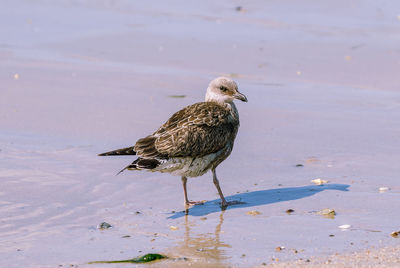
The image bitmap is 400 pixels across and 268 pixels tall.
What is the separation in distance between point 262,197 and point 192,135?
0.94 m

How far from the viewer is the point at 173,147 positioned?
24.1ft

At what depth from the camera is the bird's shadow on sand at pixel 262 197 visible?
7.38 m

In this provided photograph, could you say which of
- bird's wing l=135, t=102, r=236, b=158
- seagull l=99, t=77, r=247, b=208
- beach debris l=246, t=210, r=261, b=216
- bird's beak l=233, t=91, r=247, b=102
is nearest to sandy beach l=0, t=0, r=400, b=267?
beach debris l=246, t=210, r=261, b=216

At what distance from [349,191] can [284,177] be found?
859 mm

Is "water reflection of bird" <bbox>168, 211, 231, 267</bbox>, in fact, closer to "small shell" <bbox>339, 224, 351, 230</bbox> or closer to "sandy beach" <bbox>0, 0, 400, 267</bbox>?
"sandy beach" <bbox>0, 0, 400, 267</bbox>

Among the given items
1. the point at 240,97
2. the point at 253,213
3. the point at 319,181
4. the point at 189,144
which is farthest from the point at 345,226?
the point at 240,97

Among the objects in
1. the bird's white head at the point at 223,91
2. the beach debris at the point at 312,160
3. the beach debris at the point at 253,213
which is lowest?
the beach debris at the point at 253,213

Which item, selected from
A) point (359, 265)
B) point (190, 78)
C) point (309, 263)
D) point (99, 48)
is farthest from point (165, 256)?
point (99, 48)

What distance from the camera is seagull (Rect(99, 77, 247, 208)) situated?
287 inches

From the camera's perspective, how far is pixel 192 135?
746 cm

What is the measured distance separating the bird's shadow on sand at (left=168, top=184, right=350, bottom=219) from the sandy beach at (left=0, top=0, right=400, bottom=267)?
0.02 meters

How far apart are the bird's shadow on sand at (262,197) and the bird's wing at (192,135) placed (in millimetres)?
520

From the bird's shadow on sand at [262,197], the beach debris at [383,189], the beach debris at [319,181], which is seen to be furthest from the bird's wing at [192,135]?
the beach debris at [383,189]

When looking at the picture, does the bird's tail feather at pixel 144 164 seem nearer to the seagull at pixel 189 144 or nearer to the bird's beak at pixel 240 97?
the seagull at pixel 189 144
